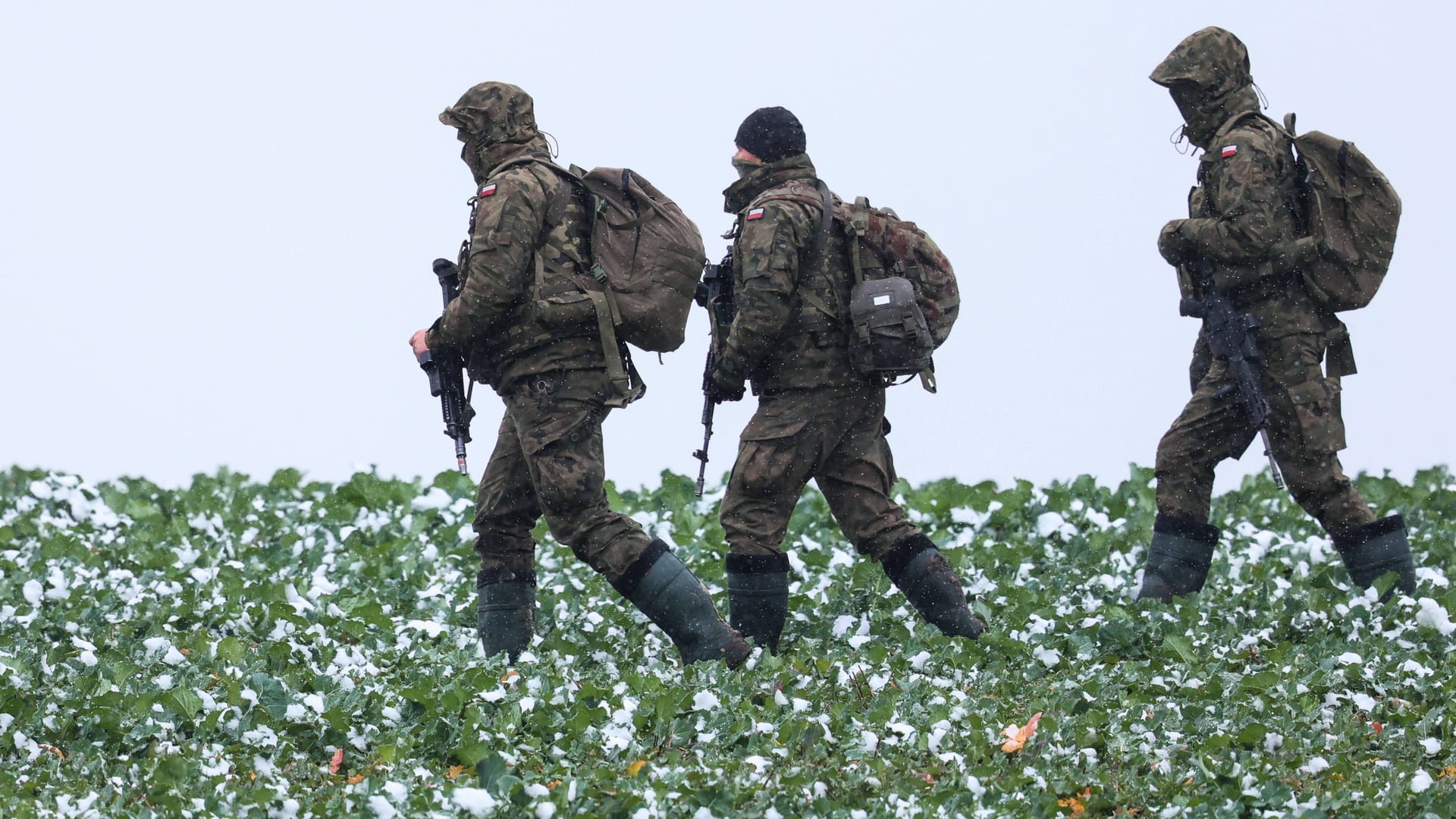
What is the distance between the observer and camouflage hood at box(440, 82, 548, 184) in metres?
8.37

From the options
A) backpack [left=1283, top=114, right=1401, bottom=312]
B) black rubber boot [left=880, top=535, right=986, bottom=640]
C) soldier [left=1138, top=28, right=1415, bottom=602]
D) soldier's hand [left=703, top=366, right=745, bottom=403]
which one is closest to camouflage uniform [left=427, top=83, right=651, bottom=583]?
soldier's hand [left=703, top=366, right=745, bottom=403]

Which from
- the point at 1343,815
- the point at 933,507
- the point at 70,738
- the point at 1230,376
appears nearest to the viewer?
the point at 1343,815

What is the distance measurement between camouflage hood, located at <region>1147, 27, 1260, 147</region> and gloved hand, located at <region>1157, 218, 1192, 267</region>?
46 cm

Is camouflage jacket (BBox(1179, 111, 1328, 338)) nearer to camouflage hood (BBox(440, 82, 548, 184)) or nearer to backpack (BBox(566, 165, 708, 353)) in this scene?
backpack (BBox(566, 165, 708, 353))

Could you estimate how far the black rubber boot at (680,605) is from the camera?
26.8 ft

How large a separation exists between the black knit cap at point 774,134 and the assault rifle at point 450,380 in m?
1.54

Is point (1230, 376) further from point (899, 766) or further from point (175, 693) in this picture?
point (175, 693)

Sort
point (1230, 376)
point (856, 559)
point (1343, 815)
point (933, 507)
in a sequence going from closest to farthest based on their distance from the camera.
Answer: point (1343, 815), point (1230, 376), point (856, 559), point (933, 507)

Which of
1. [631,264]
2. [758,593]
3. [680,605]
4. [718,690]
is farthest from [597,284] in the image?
[718,690]

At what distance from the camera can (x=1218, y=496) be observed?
13.5 metres

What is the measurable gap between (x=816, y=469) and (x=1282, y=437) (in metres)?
2.63

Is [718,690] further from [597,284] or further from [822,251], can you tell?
[822,251]

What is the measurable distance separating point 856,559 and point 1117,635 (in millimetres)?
2548

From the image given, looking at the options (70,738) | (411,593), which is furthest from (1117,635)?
(70,738)
